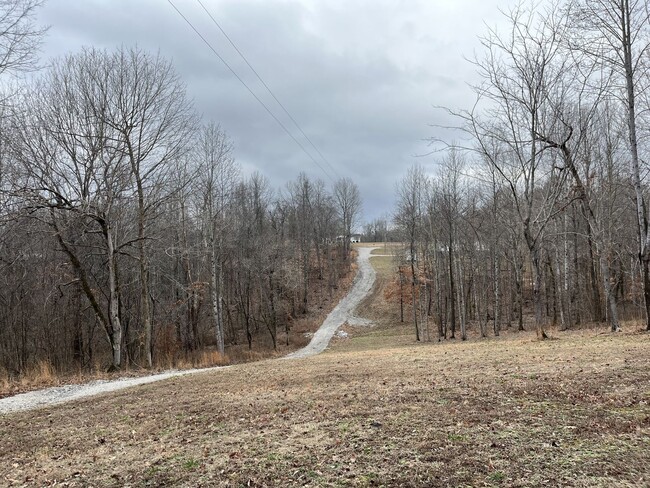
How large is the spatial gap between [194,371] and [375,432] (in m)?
11.9

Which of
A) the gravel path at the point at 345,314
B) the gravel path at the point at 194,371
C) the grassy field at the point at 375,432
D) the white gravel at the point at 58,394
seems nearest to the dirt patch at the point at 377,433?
the grassy field at the point at 375,432

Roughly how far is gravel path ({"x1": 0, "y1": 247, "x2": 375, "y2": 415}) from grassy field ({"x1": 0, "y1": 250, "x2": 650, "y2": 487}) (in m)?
1.85

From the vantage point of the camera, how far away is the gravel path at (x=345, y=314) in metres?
30.4

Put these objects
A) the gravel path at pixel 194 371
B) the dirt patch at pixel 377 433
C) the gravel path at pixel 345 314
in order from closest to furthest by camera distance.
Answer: the dirt patch at pixel 377 433
the gravel path at pixel 194 371
the gravel path at pixel 345 314

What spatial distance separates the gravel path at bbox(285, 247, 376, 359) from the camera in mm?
30419

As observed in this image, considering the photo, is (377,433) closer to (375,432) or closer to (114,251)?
(375,432)

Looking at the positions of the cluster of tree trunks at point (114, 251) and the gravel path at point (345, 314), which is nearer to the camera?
the cluster of tree trunks at point (114, 251)

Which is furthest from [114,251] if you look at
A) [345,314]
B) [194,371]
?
[345,314]

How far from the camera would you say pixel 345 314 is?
42.6 m

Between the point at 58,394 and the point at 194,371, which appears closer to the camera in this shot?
the point at 58,394

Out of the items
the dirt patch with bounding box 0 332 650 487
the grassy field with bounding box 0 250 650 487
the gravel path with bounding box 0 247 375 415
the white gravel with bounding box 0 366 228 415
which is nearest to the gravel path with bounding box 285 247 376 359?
the gravel path with bounding box 0 247 375 415

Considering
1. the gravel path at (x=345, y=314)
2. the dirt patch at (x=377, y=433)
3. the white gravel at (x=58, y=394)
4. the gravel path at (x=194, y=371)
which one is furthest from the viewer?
the gravel path at (x=345, y=314)

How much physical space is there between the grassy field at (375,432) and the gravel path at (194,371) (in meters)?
1.85

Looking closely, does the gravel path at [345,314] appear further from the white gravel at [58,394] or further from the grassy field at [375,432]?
the grassy field at [375,432]
